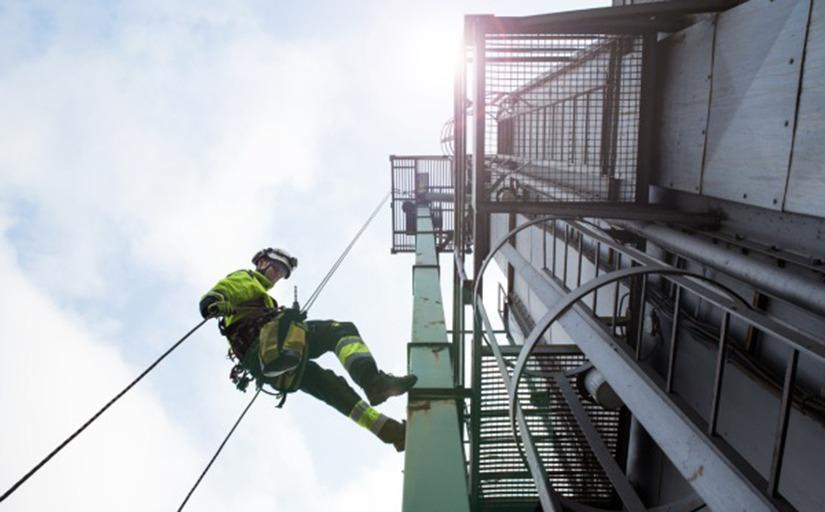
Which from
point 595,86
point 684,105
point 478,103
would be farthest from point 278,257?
point 684,105

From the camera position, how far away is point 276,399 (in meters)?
4.97

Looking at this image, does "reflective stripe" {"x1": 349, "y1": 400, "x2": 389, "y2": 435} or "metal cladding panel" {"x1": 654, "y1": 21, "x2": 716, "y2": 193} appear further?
"reflective stripe" {"x1": 349, "y1": 400, "x2": 389, "y2": 435}

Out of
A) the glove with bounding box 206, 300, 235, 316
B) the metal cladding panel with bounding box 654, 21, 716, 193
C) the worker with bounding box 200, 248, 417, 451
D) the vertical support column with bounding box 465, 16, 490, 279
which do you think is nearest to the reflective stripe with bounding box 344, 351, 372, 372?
the worker with bounding box 200, 248, 417, 451

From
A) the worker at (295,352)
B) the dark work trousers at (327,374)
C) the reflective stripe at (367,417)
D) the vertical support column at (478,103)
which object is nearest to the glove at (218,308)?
the worker at (295,352)

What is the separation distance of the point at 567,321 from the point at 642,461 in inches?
81.6

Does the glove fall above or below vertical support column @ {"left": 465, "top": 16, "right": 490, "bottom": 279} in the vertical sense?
below

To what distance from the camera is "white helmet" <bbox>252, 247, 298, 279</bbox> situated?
5.96 meters

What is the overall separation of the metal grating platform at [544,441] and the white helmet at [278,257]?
103 inches

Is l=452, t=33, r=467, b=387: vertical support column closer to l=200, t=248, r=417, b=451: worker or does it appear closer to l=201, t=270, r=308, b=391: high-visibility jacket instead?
l=200, t=248, r=417, b=451: worker

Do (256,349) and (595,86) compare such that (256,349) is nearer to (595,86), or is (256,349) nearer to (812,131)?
(595,86)

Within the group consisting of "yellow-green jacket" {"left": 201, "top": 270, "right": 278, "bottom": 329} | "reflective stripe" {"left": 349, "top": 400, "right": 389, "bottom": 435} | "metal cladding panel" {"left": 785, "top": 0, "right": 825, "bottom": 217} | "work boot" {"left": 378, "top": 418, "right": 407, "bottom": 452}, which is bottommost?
"work boot" {"left": 378, "top": 418, "right": 407, "bottom": 452}

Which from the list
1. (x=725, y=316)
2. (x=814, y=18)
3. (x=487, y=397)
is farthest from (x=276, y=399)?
(x=814, y=18)

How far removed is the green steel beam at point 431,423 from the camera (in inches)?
120

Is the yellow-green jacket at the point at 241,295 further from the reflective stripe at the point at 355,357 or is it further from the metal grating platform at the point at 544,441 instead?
the metal grating platform at the point at 544,441
